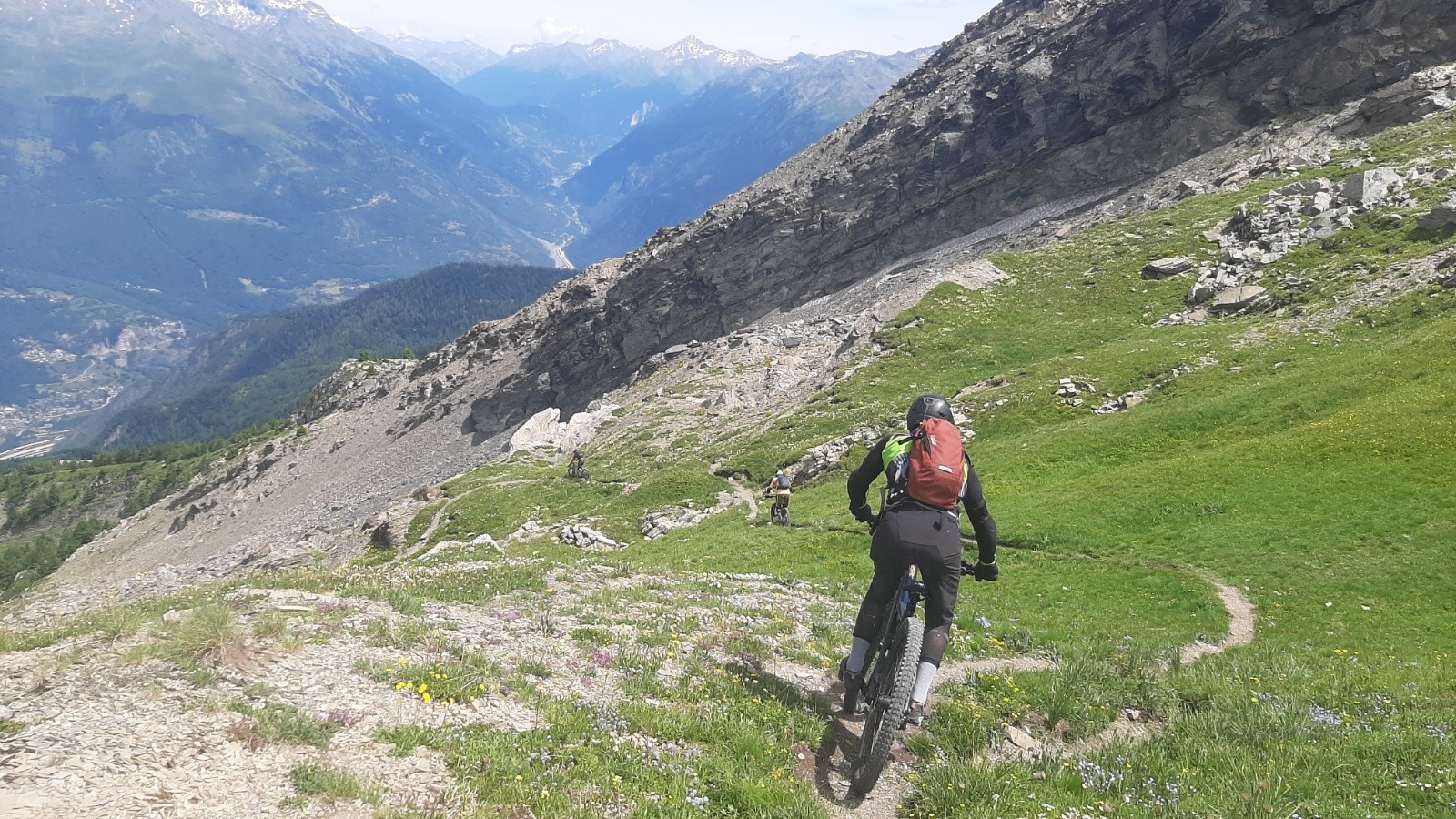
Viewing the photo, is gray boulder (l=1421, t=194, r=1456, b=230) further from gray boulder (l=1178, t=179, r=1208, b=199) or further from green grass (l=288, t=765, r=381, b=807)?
green grass (l=288, t=765, r=381, b=807)

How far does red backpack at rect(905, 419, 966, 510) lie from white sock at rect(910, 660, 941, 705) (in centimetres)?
219

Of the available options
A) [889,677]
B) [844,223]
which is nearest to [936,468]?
[889,677]

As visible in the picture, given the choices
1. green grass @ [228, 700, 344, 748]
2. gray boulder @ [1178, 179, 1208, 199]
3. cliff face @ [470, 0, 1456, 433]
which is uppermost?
cliff face @ [470, 0, 1456, 433]

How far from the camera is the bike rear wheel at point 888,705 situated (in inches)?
354

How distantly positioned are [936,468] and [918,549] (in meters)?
1.17

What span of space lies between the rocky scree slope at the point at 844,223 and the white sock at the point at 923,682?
7597cm

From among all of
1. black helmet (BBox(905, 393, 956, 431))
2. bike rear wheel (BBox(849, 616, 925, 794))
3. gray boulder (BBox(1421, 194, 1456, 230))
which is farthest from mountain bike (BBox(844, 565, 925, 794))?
gray boulder (BBox(1421, 194, 1456, 230))

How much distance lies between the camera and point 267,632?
10.7 m

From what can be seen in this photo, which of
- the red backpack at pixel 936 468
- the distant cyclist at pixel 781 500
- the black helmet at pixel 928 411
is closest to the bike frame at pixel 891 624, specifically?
the red backpack at pixel 936 468

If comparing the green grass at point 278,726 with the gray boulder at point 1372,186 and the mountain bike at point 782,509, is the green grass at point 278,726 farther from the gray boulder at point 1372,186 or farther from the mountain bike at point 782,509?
the gray boulder at point 1372,186

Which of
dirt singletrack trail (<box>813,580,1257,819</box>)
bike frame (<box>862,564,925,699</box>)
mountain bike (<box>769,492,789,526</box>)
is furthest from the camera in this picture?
mountain bike (<box>769,492,789,526</box>)

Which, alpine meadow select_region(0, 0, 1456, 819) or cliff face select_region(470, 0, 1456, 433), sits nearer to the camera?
alpine meadow select_region(0, 0, 1456, 819)

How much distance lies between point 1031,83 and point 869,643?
137046 mm

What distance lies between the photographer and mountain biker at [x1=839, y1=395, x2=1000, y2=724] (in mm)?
9703
